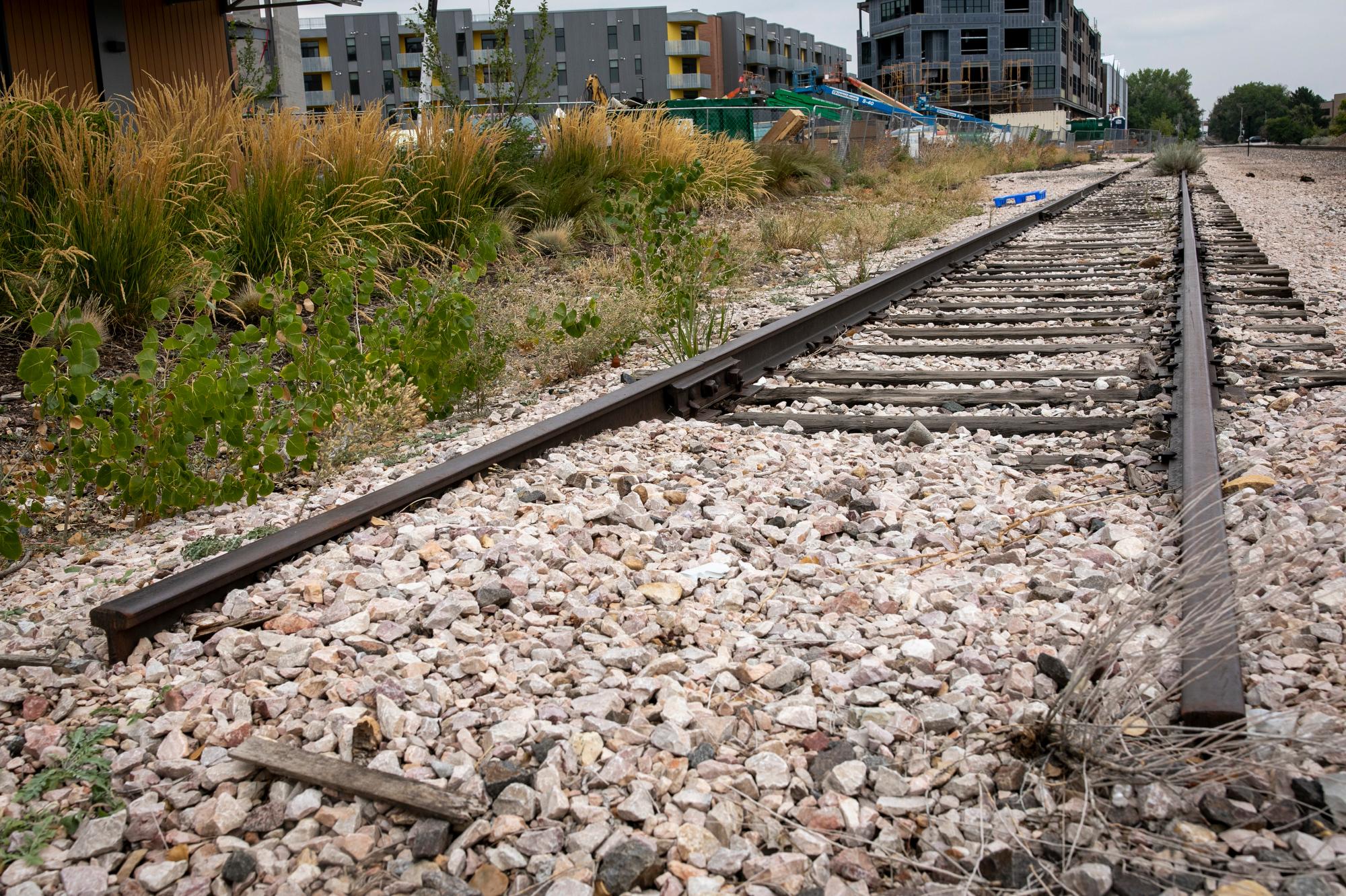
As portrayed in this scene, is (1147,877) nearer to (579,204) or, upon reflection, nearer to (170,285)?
(170,285)

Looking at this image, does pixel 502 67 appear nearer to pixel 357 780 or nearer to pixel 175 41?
pixel 175 41

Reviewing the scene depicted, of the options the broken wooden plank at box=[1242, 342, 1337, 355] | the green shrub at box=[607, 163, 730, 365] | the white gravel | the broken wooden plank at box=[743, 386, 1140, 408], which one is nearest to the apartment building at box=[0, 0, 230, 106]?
the green shrub at box=[607, 163, 730, 365]

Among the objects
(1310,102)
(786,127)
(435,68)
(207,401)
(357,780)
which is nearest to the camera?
(357,780)

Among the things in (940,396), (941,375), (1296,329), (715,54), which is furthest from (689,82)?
(940,396)

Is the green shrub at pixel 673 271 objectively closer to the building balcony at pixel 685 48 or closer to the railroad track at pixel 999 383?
the railroad track at pixel 999 383

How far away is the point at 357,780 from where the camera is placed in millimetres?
1962

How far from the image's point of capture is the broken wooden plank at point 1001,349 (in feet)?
19.0

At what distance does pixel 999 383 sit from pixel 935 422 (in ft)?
2.98

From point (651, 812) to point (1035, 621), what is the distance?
3.66 feet

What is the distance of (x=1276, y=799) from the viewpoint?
1786mm

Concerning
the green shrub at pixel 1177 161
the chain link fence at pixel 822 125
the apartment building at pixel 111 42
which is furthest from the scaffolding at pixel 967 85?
the apartment building at pixel 111 42

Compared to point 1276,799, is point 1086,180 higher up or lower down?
higher up

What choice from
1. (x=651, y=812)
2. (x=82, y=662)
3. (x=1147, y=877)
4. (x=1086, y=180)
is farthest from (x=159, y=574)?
(x=1086, y=180)

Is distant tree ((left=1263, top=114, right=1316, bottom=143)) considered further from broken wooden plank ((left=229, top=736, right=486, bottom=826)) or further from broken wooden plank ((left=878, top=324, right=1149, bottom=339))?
broken wooden plank ((left=229, top=736, right=486, bottom=826))
